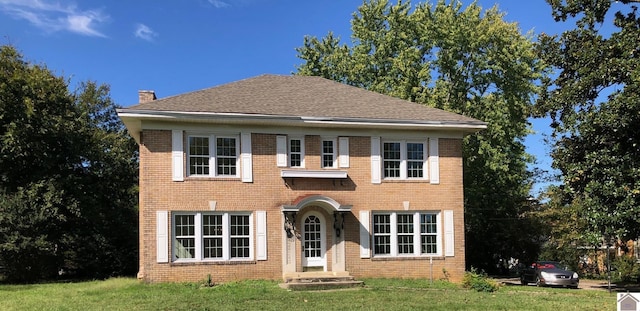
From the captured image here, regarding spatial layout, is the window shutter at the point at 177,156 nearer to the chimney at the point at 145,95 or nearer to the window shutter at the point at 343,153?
the chimney at the point at 145,95

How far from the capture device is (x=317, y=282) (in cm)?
1608

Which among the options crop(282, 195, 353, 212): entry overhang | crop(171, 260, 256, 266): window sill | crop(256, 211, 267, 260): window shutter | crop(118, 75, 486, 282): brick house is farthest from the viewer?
crop(256, 211, 267, 260): window shutter

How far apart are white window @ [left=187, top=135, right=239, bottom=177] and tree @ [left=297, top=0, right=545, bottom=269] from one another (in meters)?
12.8

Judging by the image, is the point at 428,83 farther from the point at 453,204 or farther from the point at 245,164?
the point at 245,164

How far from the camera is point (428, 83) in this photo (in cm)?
2908

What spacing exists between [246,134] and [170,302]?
21.3ft

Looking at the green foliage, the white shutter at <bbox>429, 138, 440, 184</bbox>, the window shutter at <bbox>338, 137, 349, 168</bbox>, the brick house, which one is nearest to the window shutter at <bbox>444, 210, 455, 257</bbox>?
the brick house

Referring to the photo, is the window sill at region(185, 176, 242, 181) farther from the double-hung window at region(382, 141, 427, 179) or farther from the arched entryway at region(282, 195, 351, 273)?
the double-hung window at region(382, 141, 427, 179)

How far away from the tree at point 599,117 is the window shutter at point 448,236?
218 inches

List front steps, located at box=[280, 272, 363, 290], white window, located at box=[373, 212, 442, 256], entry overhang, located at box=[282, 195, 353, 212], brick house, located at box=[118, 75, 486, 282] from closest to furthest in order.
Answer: front steps, located at box=[280, 272, 363, 290]
brick house, located at box=[118, 75, 486, 282]
entry overhang, located at box=[282, 195, 353, 212]
white window, located at box=[373, 212, 442, 256]

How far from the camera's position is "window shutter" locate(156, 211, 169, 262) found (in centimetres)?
1680

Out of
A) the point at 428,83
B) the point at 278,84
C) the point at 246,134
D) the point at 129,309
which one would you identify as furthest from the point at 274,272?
the point at 428,83

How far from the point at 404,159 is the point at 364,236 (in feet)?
10.2

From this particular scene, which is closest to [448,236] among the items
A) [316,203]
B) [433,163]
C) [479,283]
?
[433,163]
